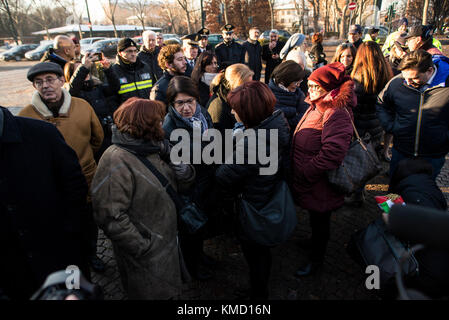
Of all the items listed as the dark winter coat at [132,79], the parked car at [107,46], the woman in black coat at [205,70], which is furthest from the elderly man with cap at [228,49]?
the parked car at [107,46]

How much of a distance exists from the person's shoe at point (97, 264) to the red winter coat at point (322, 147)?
2.18m

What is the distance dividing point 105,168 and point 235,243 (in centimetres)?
201

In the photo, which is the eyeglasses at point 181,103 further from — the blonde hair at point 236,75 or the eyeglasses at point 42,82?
Result: the eyeglasses at point 42,82

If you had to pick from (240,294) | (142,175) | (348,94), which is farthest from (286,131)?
(240,294)

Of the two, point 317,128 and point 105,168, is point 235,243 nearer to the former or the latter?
point 317,128

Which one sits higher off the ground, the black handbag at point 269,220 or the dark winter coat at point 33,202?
the dark winter coat at point 33,202

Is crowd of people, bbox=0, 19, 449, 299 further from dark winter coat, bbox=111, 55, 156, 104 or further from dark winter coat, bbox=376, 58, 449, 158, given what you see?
dark winter coat, bbox=111, 55, 156, 104

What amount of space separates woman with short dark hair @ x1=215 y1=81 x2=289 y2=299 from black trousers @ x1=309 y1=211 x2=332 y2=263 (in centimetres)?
64

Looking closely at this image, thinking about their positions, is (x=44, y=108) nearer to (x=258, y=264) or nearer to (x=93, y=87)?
(x=93, y=87)

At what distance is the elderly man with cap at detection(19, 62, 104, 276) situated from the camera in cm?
248

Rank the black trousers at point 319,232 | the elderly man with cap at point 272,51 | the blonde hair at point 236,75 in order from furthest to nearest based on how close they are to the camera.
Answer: the elderly man with cap at point 272,51
the blonde hair at point 236,75
the black trousers at point 319,232

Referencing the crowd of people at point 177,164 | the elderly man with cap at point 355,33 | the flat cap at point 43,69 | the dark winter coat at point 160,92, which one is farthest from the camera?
the elderly man with cap at point 355,33

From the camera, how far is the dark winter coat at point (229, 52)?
7.36 meters

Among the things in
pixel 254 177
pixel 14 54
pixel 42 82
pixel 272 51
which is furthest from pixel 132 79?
pixel 14 54
